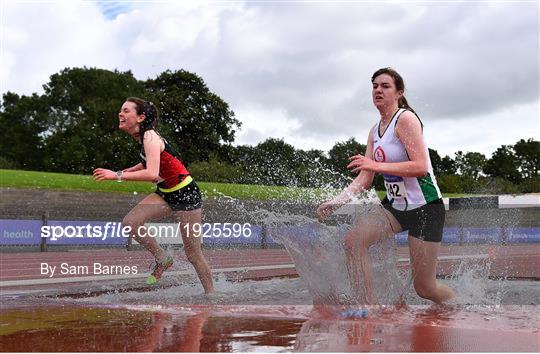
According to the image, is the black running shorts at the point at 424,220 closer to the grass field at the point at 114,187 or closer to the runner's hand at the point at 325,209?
the runner's hand at the point at 325,209

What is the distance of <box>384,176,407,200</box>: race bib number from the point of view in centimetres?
539

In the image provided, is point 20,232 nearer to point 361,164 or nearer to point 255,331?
point 361,164

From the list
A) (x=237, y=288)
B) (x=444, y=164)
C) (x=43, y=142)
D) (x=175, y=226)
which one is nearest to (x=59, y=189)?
(x=175, y=226)

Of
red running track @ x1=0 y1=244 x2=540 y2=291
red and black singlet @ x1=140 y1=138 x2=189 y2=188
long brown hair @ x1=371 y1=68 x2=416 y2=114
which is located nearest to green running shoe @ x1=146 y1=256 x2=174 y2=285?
red and black singlet @ x1=140 y1=138 x2=189 y2=188

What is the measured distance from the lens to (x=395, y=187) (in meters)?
5.43

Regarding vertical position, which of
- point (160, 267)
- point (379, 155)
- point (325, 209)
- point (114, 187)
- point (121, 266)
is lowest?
point (121, 266)

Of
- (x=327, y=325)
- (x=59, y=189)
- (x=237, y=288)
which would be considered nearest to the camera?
(x=327, y=325)

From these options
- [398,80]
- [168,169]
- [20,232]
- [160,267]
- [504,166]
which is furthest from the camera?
[504,166]

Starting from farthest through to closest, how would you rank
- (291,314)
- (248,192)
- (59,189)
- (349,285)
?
(248,192) < (59,189) < (349,285) < (291,314)

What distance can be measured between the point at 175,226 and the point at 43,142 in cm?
4774

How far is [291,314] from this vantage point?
515 centimetres

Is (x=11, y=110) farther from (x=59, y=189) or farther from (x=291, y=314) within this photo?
(x=291, y=314)
